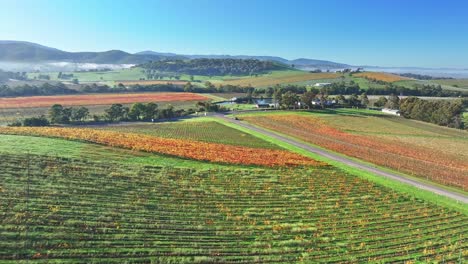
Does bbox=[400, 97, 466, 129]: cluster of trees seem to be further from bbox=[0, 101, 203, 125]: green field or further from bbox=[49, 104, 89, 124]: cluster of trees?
bbox=[49, 104, 89, 124]: cluster of trees

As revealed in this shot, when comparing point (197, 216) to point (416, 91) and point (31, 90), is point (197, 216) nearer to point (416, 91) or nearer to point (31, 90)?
point (31, 90)

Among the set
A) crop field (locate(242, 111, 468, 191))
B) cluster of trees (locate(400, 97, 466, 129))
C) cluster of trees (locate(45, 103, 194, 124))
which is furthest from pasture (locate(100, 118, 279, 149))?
cluster of trees (locate(400, 97, 466, 129))

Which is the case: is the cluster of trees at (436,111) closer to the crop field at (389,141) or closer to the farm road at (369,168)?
the crop field at (389,141)

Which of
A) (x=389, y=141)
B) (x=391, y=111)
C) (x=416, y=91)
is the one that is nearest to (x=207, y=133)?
(x=389, y=141)

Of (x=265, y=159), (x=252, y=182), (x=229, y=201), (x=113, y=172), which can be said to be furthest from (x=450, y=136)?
(x=113, y=172)

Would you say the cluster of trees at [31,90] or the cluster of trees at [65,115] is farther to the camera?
the cluster of trees at [31,90]

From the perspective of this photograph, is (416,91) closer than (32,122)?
No

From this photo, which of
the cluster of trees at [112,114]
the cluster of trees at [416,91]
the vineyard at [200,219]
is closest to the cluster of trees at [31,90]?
the cluster of trees at [112,114]
